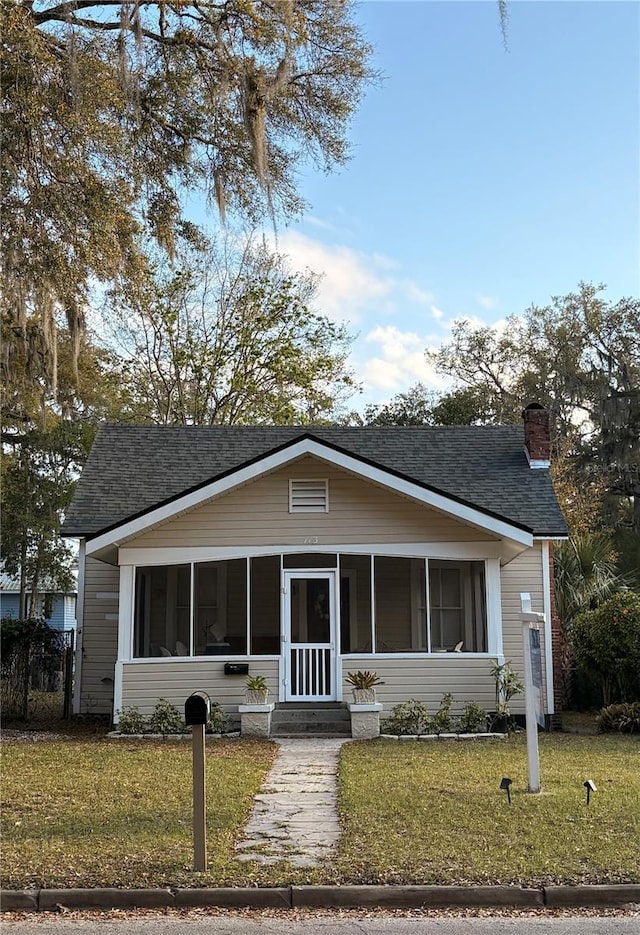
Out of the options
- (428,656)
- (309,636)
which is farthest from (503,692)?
(309,636)

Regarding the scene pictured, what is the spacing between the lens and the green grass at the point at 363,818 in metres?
6.15

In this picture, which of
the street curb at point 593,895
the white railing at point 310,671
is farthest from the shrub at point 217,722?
the street curb at point 593,895

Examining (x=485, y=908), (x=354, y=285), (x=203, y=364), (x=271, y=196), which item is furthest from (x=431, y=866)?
(x=203, y=364)

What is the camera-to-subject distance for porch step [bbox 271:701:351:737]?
13719 millimetres

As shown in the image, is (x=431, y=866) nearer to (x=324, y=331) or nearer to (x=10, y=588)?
(x=324, y=331)

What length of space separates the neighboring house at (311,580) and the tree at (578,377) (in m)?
13.9

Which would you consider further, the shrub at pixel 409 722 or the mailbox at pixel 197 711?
the shrub at pixel 409 722

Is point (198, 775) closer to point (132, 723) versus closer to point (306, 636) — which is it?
point (132, 723)

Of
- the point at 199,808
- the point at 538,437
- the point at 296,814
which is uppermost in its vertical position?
the point at 538,437

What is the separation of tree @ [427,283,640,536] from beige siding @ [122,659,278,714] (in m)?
16.3

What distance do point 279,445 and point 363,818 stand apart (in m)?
8.72

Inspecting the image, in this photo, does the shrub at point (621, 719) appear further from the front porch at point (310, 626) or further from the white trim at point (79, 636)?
the white trim at point (79, 636)

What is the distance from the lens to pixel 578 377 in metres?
32.3

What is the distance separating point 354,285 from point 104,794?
469 inches
